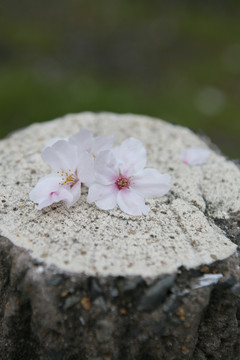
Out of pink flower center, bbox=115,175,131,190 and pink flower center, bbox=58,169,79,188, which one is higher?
pink flower center, bbox=115,175,131,190

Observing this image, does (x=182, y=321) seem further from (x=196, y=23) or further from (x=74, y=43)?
(x=196, y=23)

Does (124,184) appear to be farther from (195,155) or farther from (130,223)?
(195,155)

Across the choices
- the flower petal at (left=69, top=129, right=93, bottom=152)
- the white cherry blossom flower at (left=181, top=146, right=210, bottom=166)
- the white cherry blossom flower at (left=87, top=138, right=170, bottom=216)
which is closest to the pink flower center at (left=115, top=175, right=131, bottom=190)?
the white cherry blossom flower at (left=87, top=138, right=170, bottom=216)

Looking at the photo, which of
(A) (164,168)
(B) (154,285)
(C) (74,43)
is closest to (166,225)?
(B) (154,285)

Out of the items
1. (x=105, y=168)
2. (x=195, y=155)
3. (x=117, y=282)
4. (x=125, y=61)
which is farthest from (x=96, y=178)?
(x=125, y=61)

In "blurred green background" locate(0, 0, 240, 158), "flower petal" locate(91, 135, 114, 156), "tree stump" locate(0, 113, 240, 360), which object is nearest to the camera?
"tree stump" locate(0, 113, 240, 360)

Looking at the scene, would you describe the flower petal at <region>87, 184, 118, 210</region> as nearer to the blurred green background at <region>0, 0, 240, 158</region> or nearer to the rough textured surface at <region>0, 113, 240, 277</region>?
the rough textured surface at <region>0, 113, 240, 277</region>
